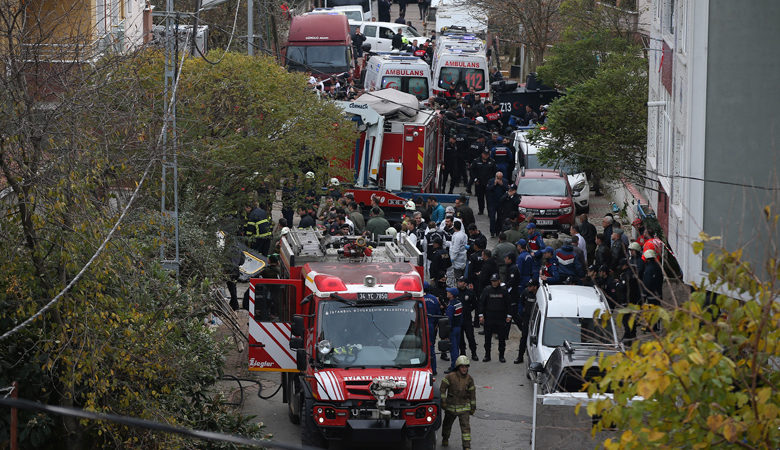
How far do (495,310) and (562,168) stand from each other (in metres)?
11.7

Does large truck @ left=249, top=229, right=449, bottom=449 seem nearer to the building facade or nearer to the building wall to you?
the building facade

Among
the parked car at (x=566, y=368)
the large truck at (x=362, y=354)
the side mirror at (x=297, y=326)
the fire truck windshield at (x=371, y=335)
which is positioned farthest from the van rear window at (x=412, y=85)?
the side mirror at (x=297, y=326)

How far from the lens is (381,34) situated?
176ft

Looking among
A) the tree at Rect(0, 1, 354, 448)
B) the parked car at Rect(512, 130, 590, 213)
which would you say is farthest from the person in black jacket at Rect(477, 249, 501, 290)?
the parked car at Rect(512, 130, 590, 213)

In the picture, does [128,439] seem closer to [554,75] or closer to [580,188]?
[580,188]

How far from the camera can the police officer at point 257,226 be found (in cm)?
2269

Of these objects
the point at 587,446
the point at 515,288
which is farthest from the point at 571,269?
the point at 587,446

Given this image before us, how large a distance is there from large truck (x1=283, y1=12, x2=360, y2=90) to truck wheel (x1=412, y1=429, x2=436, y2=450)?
29247 mm

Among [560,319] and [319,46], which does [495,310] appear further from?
[319,46]

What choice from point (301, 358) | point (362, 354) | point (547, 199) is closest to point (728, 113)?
point (362, 354)

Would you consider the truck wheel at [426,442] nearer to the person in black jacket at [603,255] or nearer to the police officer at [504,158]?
the person in black jacket at [603,255]

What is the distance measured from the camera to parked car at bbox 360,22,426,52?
52.8m

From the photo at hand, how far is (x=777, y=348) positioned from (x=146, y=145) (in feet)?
26.4

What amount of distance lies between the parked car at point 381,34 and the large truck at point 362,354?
3778 cm
